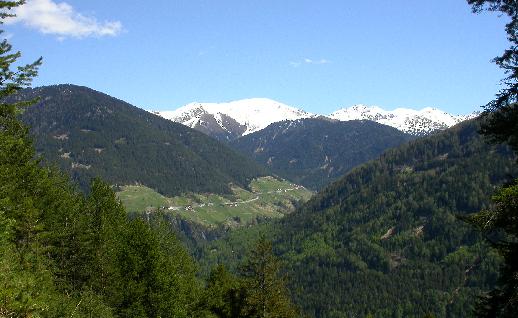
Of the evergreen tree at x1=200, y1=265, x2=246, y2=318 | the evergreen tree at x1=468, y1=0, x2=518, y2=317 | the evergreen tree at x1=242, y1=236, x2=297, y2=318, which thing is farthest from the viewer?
the evergreen tree at x1=200, y1=265, x2=246, y2=318

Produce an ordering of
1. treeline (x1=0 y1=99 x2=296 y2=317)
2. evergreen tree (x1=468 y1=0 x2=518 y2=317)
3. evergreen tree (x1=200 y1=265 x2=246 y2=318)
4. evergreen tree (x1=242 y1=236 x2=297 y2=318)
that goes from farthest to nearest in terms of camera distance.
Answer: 1. evergreen tree (x1=200 y1=265 x2=246 y2=318)
2. evergreen tree (x1=242 y1=236 x2=297 y2=318)
3. treeline (x1=0 y1=99 x2=296 y2=317)
4. evergreen tree (x1=468 y1=0 x2=518 y2=317)

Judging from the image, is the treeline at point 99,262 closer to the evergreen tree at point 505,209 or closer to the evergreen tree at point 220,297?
the evergreen tree at point 220,297

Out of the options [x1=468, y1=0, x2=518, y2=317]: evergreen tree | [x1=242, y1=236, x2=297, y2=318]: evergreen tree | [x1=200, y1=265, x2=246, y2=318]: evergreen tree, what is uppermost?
[x1=468, y1=0, x2=518, y2=317]: evergreen tree

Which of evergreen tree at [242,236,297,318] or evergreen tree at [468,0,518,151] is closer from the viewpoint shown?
evergreen tree at [468,0,518,151]

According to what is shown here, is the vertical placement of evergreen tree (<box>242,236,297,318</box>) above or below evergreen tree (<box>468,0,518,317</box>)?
below

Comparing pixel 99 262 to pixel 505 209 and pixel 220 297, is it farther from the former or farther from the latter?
pixel 505 209

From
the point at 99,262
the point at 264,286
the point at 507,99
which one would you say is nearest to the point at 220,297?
the point at 99,262

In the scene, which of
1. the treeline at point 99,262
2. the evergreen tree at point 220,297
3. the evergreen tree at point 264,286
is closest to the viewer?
the treeline at point 99,262

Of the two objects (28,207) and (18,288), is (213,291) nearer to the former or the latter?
(28,207)

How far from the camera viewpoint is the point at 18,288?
51.6ft

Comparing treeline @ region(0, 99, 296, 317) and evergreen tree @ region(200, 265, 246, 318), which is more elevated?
treeline @ region(0, 99, 296, 317)

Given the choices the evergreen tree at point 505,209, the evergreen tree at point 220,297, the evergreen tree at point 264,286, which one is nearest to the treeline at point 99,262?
the evergreen tree at point 264,286

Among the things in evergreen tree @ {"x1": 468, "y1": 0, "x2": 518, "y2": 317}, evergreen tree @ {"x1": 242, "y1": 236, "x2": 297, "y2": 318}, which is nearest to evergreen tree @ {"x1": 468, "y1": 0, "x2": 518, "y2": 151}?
evergreen tree @ {"x1": 468, "y1": 0, "x2": 518, "y2": 317}

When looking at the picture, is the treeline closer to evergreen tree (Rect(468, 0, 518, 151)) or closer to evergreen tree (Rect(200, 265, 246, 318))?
evergreen tree (Rect(200, 265, 246, 318))
